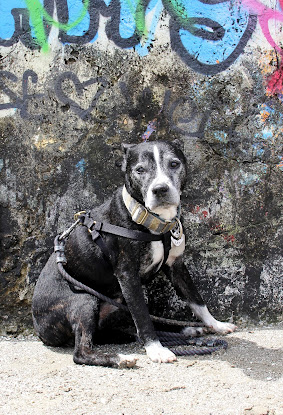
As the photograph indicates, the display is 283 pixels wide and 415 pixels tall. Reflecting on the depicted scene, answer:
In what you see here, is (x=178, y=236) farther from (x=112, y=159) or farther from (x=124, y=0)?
(x=124, y=0)

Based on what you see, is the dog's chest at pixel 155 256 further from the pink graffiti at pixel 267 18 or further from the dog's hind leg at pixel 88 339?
the pink graffiti at pixel 267 18

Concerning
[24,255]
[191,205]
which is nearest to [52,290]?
[24,255]

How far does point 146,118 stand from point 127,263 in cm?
133

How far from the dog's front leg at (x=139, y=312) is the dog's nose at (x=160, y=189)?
0.64 meters

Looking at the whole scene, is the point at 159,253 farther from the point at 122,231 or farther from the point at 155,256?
the point at 122,231

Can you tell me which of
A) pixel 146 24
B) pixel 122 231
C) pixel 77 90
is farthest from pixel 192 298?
pixel 146 24

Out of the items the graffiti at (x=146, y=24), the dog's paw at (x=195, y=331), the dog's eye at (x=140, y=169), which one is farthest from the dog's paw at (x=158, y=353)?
the graffiti at (x=146, y=24)

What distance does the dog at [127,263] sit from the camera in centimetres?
319

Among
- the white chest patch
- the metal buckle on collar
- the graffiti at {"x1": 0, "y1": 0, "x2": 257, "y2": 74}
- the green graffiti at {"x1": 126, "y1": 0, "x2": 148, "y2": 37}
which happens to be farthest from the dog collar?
the green graffiti at {"x1": 126, "y1": 0, "x2": 148, "y2": 37}

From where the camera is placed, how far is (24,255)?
4047 millimetres

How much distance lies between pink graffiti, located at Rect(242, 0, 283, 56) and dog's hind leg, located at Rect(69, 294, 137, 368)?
8.27 ft

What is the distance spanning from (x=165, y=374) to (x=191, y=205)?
5.12 feet

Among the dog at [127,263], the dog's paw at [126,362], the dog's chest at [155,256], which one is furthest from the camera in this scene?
the dog's chest at [155,256]

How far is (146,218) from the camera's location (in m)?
3.30
